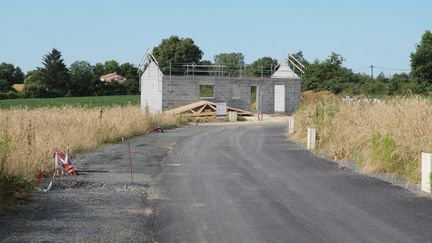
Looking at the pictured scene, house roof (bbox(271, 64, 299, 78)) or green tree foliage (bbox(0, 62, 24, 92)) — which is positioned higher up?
green tree foliage (bbox(0, 62, 24, 92))

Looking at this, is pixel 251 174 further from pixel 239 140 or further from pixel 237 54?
pixel 237 54

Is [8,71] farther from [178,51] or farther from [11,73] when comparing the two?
[178,51]

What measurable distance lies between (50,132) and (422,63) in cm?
4338

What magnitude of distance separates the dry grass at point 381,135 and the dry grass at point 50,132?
328 inches

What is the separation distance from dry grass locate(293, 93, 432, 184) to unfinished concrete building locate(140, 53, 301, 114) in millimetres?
26417

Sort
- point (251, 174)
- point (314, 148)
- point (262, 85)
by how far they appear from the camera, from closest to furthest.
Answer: point (251, 174) < point (314, 148) < point (262, 85)

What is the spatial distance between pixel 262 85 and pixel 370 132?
35101 mm

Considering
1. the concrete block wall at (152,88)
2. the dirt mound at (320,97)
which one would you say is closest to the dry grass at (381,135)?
the dirt mound at (320,97)

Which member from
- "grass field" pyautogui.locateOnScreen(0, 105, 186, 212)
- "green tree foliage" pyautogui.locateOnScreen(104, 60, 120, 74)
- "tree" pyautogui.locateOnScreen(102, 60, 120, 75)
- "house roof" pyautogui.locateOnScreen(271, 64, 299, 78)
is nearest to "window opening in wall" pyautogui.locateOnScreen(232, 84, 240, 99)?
"house roof" pyautogui.locateOnScreen(271, 64, 299, 78)

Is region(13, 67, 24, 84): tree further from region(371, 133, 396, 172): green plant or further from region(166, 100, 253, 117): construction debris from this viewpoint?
region(371, 133, 396, 172): green plant

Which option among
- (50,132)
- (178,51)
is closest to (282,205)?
(50,132)

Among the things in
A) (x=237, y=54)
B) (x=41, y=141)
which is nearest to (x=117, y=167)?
(x=41, y=141)

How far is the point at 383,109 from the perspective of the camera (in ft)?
55.6

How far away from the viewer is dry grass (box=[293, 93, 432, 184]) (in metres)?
13.2
